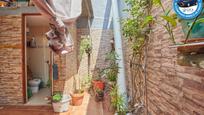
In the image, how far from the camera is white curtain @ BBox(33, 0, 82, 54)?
2804 millimetres

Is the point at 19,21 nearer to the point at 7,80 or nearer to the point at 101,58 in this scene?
the point at 7,80

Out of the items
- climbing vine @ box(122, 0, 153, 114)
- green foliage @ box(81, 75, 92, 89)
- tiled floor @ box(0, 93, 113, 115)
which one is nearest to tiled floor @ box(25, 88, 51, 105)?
tiled floor @ box(0, 93, 113, 115)

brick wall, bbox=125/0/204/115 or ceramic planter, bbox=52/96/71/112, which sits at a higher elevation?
brick wall, bbox=125/0/204/115

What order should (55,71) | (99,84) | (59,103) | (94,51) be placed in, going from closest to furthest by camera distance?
(59,103) → (55,71) → (99,84) → (94,51)

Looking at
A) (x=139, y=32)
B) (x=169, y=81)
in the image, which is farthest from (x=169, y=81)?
(x=139, y=32)

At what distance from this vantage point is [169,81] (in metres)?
1.90

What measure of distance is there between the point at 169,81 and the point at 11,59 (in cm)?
438

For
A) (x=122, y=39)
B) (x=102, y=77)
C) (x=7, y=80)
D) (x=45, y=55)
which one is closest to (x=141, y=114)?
(x=122, y=39)

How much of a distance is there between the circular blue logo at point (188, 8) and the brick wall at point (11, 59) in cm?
470

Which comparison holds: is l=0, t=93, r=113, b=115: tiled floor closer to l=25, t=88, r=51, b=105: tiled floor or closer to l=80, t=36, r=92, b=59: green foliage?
l=25, t=88, r=51, b=105: tiled floor

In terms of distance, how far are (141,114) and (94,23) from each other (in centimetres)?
495

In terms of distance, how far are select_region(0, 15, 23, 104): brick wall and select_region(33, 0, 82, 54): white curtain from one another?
2.07 metres

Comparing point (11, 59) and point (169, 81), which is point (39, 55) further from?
point (169, 81)

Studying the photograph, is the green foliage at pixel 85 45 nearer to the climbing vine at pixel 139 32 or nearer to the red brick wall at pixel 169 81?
the climbing vine at pixel 139 32
